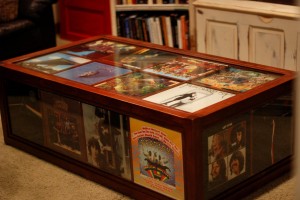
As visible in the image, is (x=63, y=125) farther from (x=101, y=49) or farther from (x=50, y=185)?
(x=101, y=49)

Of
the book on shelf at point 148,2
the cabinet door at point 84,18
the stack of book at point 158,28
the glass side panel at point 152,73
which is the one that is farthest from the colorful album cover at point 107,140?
the cabinet door at point 84,18

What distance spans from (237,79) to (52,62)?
95cm

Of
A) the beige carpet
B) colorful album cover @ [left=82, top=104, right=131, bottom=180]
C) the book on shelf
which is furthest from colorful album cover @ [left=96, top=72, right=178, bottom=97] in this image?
the book on shelf

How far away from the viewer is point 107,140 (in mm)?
2182

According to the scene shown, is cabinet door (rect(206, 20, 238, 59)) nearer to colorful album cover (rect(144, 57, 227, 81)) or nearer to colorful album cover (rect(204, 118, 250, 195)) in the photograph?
colorful album cover (rect(144, 57, 227, 81))

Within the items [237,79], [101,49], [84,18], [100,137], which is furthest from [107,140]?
[84,18]

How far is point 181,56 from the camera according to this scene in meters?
2.55

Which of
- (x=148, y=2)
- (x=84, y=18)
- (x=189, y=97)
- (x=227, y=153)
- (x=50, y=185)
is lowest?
(x=50, y=185)

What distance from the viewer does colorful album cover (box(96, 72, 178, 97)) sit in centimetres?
215

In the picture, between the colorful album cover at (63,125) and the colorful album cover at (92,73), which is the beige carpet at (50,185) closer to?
the colorful album cover at (63,125)

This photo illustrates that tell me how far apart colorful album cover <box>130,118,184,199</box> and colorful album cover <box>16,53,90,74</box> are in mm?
639

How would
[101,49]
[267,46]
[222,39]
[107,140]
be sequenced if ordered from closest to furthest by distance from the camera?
[107,140], [101,49], [267,46], [222,39]

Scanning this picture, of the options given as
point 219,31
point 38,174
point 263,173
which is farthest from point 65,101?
point 219,31

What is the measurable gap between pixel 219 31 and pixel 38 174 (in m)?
1.44
